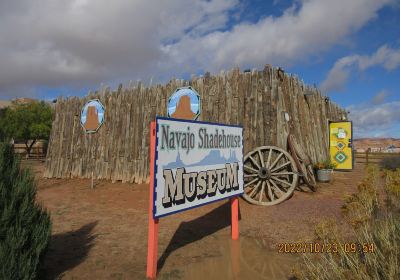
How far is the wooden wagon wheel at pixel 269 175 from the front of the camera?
25.8 ft

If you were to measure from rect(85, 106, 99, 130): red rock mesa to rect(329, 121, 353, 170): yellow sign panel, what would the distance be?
31.0 feet

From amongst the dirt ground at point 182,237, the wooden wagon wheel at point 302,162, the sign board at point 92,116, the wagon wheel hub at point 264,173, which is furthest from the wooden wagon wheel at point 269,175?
the sign board at point 92,116

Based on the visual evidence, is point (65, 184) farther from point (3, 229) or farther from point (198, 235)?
point (3, 229)

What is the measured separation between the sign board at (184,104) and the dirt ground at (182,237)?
2.71 metres

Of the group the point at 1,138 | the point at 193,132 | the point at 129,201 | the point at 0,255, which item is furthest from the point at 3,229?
the point at 129,201

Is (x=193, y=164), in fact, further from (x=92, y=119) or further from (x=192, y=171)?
(x=92, y=119)

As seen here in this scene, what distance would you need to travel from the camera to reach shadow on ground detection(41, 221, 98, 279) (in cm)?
399

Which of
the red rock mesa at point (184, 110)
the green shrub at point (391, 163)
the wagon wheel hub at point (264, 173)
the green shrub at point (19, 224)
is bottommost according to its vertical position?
the green shrub at point (19, 224)

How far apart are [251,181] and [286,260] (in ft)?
12.4

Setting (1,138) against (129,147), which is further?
(129,147)

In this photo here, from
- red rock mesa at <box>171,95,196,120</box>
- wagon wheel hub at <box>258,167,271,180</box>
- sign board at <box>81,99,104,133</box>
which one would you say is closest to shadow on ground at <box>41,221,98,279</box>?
wagon wheel hub at <box>258,167,271,180</box>

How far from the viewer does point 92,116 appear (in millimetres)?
12188

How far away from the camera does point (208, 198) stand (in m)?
4.67

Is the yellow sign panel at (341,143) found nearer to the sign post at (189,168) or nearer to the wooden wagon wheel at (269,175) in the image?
the wooden wagon wheel at (269,175)
